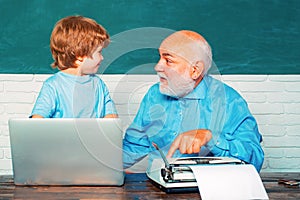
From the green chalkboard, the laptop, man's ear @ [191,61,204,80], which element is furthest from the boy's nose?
the green chalkboard

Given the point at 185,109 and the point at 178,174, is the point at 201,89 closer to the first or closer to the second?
the point at 185,109

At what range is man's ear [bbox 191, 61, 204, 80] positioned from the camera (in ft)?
7.55

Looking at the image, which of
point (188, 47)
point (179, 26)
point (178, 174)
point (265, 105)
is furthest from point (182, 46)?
point (265, 105)

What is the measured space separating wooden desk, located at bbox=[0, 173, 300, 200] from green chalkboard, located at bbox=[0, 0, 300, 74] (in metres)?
1.40

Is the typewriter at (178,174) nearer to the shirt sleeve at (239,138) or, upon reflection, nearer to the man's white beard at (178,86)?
Result: the shirt sleeve at (239,138)

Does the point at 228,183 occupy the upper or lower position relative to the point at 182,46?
lower

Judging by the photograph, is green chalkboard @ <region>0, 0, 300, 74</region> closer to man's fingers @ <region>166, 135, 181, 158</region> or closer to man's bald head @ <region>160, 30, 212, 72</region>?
man's bald head @ <region>160, 30, 212, 72</region>

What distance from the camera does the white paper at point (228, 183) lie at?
1570mm

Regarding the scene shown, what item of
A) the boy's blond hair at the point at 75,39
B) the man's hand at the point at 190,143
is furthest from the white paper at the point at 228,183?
the boy's blond hair at the point at 75,39

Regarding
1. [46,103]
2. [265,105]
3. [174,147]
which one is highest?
[46,103]

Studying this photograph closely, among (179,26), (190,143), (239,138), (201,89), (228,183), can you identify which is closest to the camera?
(228,183)

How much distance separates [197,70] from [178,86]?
0.16 meters

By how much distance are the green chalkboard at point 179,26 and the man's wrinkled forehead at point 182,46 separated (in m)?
0.79

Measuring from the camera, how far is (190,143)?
188cm
